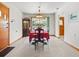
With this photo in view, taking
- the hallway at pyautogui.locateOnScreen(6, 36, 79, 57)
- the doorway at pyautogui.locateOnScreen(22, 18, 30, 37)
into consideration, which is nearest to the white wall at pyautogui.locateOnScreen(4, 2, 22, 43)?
the hallway at pyautogui.locateOnScreen(6, 36, 79, 57)

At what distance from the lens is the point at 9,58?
4641 millimetres

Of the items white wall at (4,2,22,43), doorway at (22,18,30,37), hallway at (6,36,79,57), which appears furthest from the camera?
doorway at (22,18,30,37)

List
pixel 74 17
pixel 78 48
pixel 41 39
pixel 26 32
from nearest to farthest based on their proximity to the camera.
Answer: pixel 78 48 → pixel 74 17 → pixel 41 39 → pixel 26 32

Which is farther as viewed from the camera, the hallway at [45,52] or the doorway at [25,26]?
the doorway at [25,26]

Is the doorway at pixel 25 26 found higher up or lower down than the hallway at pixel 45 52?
higher up

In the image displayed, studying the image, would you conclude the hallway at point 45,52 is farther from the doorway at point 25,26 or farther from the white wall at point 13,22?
the doorway at point 25,26

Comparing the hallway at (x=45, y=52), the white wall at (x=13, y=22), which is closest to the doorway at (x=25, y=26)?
the white wall at (x=13, y=22)

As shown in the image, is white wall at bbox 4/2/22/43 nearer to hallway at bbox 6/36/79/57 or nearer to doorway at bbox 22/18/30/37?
hallway at bbox 6/36/79/57

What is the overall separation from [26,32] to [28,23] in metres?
0.91

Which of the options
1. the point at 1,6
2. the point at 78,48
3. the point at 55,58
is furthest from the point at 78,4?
the point at 1,6

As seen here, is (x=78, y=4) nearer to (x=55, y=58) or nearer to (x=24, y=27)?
(x=55, y=58)

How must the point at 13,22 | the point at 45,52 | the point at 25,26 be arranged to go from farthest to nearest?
1. the point at 25,26
2. the point at 13,22
3. the point at 45,52

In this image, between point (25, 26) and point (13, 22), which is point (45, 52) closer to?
point (13, 22)

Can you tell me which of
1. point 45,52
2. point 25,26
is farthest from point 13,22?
point 25,26
